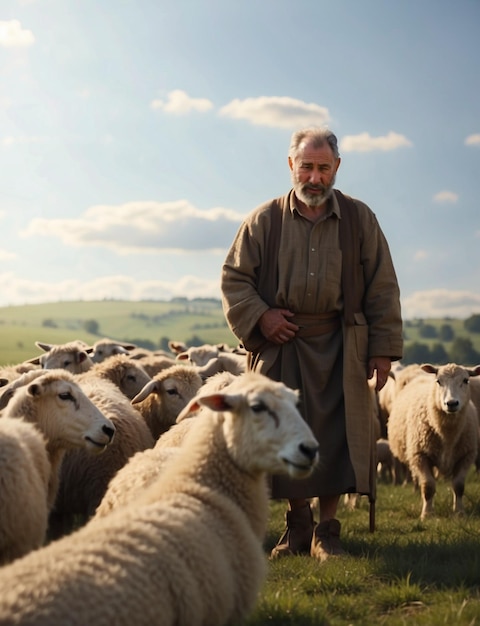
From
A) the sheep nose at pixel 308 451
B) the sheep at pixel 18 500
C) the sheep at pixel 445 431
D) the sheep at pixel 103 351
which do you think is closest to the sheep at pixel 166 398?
the sheep at pixel 445 431

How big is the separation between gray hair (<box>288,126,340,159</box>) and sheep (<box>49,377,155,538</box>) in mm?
2765

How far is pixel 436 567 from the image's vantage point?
5809mm

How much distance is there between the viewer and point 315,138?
6770 millimetres

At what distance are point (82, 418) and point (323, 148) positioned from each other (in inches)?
110

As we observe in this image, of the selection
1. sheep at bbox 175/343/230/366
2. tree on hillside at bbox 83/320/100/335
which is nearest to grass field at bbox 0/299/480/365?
tree on hillside at bbox 83/320/100/335

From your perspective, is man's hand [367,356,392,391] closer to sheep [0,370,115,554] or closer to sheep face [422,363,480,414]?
sheep [0,370,115,554]

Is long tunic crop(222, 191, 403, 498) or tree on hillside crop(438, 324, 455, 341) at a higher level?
long tunic crop(222, 191, 403, 498)

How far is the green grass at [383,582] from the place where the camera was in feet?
15.2

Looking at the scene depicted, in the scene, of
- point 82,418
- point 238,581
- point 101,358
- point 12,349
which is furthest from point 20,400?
point 12,349

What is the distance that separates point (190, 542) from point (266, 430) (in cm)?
91

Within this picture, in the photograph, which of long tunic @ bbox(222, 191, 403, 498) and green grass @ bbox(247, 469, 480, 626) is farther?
long tunic @ bbox(222, 191, 403, 498)

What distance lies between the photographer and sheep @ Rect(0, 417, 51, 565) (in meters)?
5.21

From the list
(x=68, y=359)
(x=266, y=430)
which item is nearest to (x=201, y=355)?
(x=68, y=359)

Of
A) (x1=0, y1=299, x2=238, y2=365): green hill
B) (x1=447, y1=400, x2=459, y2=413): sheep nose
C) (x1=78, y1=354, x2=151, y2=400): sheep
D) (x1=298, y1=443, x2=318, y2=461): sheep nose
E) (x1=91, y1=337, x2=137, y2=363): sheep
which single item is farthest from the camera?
(x1=0, y1=299, x2=238, y2=365): green hill
